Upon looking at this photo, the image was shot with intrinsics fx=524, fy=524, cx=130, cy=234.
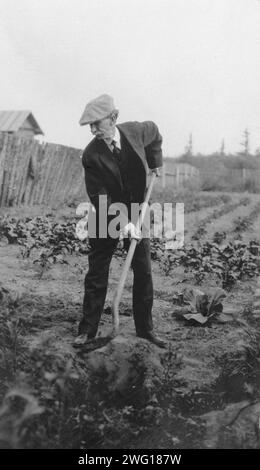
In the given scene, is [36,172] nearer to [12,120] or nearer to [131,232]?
[131,232]

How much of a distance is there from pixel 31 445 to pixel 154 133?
214 cm

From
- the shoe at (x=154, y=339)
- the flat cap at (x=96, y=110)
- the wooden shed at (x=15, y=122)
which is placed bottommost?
the shoe at (x=154, y=339)

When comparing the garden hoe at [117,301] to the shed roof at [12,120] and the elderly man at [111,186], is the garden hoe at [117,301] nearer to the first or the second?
the elderly man at [111,186]

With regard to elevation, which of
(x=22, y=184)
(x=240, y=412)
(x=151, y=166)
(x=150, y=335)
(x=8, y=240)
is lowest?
(x=240, y=412)

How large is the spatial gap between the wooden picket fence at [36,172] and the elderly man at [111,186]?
6.43m

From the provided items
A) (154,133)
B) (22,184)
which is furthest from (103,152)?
(22,184)

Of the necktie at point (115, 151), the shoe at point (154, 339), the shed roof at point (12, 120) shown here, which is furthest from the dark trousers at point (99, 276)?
the shed roof at point (12, 120)

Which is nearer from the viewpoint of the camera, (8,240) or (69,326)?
(69,326)

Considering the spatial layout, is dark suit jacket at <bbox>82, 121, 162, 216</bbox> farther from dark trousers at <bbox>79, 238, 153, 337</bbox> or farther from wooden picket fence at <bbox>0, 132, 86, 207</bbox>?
wooden picket fence at <bbox>0, 132, 86, 207</bbox>

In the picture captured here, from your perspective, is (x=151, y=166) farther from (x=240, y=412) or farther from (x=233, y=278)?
(x=233, y=278)

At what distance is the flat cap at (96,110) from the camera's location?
10.0 ft

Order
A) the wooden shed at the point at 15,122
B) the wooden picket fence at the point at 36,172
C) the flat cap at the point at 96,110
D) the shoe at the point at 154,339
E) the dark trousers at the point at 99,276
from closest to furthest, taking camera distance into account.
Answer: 1. the flat cap at the point at 96,110
2. the dark trousers at the point at 99,276
3. the shoe at the point at 154,339
4. the wooden picket fence at the point at 36,172
5. the wooden shed at the point at 15,122

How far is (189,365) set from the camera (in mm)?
3189

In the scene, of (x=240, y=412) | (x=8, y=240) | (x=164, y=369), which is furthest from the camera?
(x=8, y=240)
